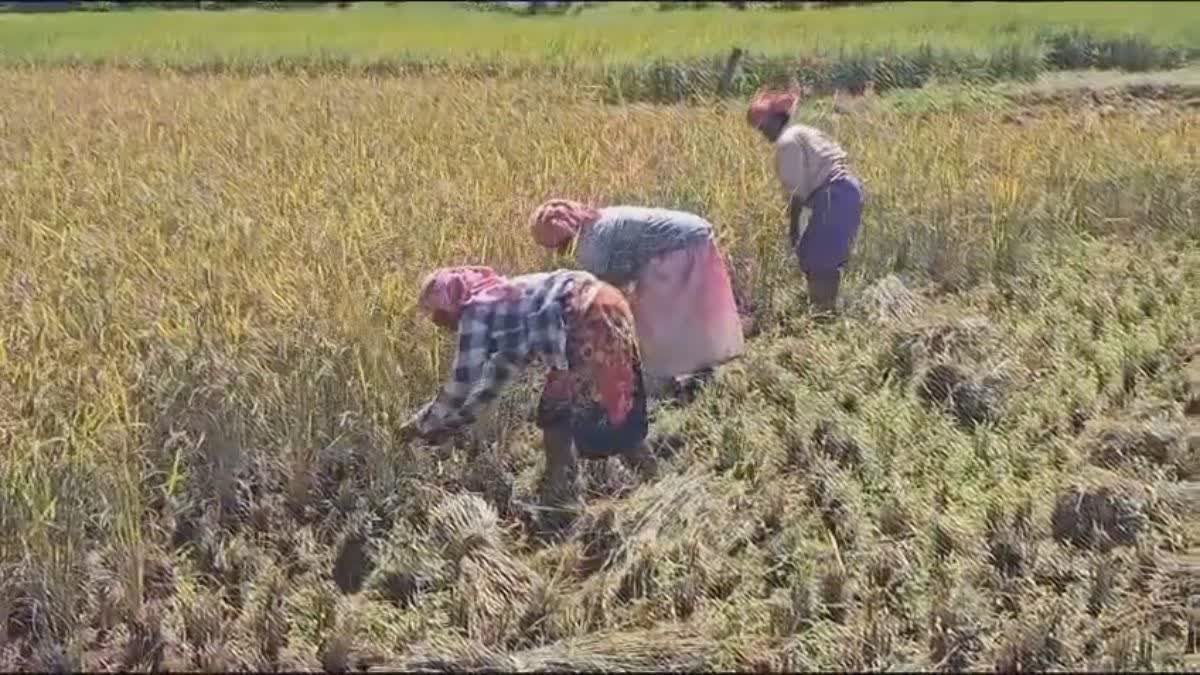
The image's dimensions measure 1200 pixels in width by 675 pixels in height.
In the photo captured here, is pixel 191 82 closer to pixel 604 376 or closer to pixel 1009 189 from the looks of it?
pixel 1009 189

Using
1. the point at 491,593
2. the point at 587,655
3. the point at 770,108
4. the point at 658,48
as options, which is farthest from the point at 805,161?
the point at 658,48

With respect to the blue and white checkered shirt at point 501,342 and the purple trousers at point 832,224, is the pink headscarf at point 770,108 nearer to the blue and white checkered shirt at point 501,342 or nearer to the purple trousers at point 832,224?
the purple trousers at point 832,224

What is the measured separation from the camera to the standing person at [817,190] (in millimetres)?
5137

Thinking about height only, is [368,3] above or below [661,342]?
above

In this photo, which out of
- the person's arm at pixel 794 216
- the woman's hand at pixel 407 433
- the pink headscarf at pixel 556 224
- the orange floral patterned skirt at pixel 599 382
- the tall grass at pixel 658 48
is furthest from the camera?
the tall grass at pixel 658 48

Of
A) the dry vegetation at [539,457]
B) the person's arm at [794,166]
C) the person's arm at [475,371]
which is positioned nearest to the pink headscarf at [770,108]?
the person's arm at [794,166]

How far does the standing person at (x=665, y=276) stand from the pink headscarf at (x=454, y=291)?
0.49 m

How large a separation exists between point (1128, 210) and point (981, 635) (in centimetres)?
435

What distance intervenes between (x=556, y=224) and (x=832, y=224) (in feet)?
5.16

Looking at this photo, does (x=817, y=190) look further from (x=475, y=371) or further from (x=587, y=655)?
(x=587, y=655)

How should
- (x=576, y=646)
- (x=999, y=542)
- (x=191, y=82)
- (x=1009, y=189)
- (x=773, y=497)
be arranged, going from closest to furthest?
(x=576, y=646) → (x=999, y=542) → (x=773, y=497) → (x=1009, y=189) → (x=191, y=82)

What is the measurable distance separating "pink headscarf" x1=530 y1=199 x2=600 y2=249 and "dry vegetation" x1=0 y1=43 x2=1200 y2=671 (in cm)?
49

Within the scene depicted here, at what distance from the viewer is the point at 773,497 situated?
359cm

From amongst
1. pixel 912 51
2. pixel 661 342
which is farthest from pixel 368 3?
pixel 661 342
